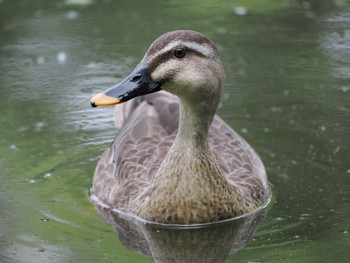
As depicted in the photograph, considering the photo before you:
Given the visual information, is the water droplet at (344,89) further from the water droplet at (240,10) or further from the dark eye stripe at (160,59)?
the dark eye stripe at (160,59)

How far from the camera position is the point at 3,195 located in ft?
31.4

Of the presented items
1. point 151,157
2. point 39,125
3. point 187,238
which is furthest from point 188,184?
point 39,125

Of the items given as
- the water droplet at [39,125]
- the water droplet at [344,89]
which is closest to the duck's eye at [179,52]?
the water droplet at [39,125]

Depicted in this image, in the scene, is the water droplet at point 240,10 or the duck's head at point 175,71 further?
the water droplet at point 240,10

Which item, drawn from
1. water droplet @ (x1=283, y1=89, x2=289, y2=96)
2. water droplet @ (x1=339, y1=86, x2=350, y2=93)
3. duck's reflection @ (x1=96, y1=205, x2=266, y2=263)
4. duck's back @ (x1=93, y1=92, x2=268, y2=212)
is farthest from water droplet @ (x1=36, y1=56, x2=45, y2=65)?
duck's reflection @ (x1=96, y1=205, x2=266, y2=263)

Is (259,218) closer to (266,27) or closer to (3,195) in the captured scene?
(3,195)

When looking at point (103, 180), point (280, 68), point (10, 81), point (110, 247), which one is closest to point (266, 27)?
point (280, 68)

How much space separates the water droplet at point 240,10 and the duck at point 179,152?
17.6 feet

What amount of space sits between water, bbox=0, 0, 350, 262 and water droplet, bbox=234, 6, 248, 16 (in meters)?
0.02

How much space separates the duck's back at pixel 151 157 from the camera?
9406 millimetres

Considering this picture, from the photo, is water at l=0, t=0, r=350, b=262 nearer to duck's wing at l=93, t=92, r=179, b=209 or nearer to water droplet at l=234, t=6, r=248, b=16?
water droplet at l=234, t=6, r=248, b=16

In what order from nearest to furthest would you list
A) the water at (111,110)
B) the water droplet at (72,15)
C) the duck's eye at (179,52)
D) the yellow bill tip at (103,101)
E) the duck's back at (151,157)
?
the yellow bill tip at (103,101) → the duck's eye at (179,52) → the water at (111,110) → the duck's back at (151,157) → the water droplet at (72,15)

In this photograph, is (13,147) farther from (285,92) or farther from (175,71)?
(285,92)

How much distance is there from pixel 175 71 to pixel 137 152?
4.55 ft
